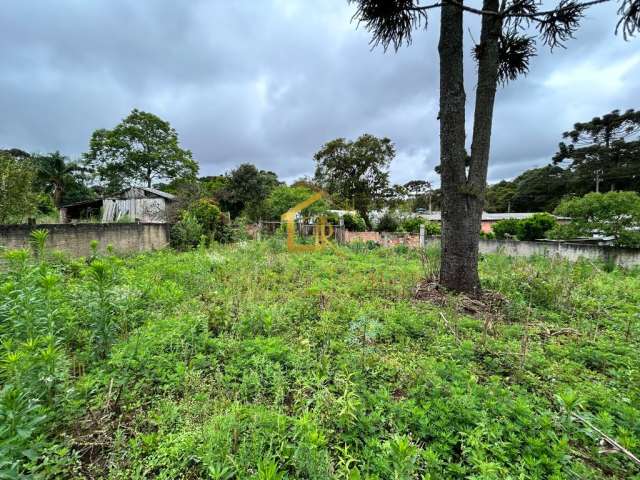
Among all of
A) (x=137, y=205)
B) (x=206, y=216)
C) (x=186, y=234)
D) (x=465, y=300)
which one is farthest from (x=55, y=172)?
(x=465, y=300)

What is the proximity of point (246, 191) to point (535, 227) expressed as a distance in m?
15.1

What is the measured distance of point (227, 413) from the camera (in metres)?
1.46

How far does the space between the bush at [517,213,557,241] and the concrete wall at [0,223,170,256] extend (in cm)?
1397

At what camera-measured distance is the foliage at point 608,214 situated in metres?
6.40

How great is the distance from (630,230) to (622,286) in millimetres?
3824

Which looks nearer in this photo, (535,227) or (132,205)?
(535,227)

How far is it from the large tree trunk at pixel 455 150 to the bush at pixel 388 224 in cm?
1123

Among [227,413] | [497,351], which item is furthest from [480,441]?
[227,413]

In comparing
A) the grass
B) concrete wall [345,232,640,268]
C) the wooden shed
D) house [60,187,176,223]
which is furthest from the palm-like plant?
concrete wall [345,232,640,268]

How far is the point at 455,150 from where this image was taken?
373 centimetres

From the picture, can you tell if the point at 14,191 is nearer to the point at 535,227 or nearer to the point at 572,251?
the point at 572,251

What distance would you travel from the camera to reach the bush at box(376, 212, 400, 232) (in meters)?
14.9

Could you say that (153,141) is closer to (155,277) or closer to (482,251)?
(155,277)

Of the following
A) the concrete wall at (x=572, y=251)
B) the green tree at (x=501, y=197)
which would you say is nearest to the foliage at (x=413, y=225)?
the concrete wall at (x=572, y=251)
